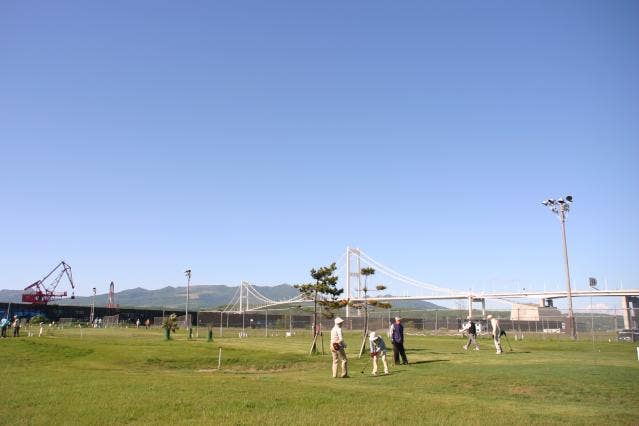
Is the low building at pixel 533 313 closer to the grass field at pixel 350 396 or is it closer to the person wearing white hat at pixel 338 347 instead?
the grass field at pixel 350 396

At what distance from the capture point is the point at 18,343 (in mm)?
28734

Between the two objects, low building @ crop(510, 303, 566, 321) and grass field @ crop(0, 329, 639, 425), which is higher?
low building @ crop(510, 303, 566, 321)

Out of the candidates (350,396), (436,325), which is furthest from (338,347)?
(436,325)

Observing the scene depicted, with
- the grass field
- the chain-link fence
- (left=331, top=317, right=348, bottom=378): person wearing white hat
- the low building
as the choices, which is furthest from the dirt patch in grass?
the low building

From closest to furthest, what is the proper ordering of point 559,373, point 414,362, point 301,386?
point 301,386, point 559,373, point 414,362

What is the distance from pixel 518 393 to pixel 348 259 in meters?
105

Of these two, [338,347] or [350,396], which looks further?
[338,347]

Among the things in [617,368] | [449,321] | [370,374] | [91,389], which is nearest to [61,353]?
[91,389]

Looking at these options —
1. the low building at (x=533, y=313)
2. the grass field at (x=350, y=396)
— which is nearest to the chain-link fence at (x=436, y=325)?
the low building at (x=533, y=313)

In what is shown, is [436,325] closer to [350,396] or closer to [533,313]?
[533,313]

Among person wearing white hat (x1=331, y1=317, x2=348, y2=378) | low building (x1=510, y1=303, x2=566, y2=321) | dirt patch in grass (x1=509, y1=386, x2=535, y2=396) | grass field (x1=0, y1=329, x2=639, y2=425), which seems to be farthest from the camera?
low building (x1=510, y1=303, x2=566, y2=321)

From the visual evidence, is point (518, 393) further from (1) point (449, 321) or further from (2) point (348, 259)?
(2) point (348, 259)

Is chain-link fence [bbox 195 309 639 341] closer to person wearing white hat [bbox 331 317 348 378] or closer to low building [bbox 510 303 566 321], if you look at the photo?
low building [bbox 510 303 566 321]

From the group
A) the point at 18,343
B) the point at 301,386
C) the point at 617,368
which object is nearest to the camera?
the point at 301,386
